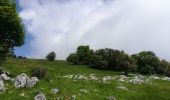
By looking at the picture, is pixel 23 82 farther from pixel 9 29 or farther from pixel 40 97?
pixel 9 29

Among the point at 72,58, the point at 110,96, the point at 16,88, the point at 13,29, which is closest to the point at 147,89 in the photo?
the point at 110,96

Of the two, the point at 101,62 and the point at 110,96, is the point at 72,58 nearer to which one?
the point at 101,62

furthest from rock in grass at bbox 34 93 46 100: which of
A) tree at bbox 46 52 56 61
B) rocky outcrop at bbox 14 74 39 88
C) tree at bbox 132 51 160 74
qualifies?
tree at bbox 46 52 56 61

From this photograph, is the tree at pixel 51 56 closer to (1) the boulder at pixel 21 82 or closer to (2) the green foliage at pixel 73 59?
(2) the green foliage at pixel 73 59

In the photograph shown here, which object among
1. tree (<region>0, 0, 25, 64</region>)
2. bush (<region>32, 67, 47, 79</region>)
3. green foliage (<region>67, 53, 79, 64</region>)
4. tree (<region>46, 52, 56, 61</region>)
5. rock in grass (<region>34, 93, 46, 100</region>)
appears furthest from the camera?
tree (<region>46, 52, 56, 61</region>)

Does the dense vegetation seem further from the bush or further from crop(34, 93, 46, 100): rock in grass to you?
crop(34, 93, 46, 100): rock in grass

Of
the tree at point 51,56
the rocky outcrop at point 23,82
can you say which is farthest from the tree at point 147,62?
the rocky outcrop at point 23,82

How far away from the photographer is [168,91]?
225 ft

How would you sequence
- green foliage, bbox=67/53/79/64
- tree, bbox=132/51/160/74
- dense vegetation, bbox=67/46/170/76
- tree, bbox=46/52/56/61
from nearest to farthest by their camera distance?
1. dense vegetation, bbox=67/46/170/76
2. tree, bbox=132/51/160/74
3. green foliage, bbox=67/53/79/64
4. tree, bbox=46/52/56/61

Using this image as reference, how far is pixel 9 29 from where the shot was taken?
8350 cm

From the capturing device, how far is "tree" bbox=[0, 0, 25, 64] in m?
81.5

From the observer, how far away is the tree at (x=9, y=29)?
267 ft

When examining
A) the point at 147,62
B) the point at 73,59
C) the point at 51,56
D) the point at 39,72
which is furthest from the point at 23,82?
the point at 51,56

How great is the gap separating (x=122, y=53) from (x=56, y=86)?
85177mm
